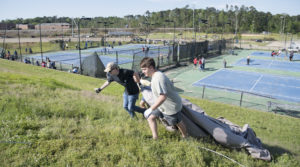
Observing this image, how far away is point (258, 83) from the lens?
24.1 meters

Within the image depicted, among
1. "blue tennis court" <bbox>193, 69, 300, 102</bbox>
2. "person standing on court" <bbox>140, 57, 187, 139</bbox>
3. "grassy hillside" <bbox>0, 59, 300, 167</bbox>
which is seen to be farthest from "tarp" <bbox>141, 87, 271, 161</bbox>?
"blue tennis court" <bbox>193, 69, 300, 102</bbox>

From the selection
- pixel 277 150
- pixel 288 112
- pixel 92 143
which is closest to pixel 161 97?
pixel 92 143

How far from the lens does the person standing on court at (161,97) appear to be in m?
4.14

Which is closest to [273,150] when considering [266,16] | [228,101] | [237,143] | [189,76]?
[237,143]

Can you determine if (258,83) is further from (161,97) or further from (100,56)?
(100,56)

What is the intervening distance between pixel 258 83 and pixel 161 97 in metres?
22.9

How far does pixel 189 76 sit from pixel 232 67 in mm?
9759

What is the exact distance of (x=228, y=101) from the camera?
16062 mm

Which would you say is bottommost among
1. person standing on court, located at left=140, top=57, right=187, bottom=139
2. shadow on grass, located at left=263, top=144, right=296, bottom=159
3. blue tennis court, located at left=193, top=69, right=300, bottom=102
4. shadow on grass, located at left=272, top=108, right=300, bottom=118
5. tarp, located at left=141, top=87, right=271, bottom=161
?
shadow on grass, located at left=272, top=108, right=300, bottom=118

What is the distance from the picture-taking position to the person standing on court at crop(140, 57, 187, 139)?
414 cm

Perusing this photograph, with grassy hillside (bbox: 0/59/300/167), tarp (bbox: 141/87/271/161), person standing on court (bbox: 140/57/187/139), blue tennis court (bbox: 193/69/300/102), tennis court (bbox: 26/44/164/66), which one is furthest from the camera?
tennis court (bbox: 26/44/164/66)

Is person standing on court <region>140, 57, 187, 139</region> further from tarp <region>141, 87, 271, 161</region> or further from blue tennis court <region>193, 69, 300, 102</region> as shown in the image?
blue tennis court <region>193, 69, 300, 102</region>

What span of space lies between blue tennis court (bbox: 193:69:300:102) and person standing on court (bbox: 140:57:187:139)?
59.6 ft

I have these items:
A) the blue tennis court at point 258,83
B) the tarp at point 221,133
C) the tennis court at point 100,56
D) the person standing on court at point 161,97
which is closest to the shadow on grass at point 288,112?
the blue tennis court at point 258,83
